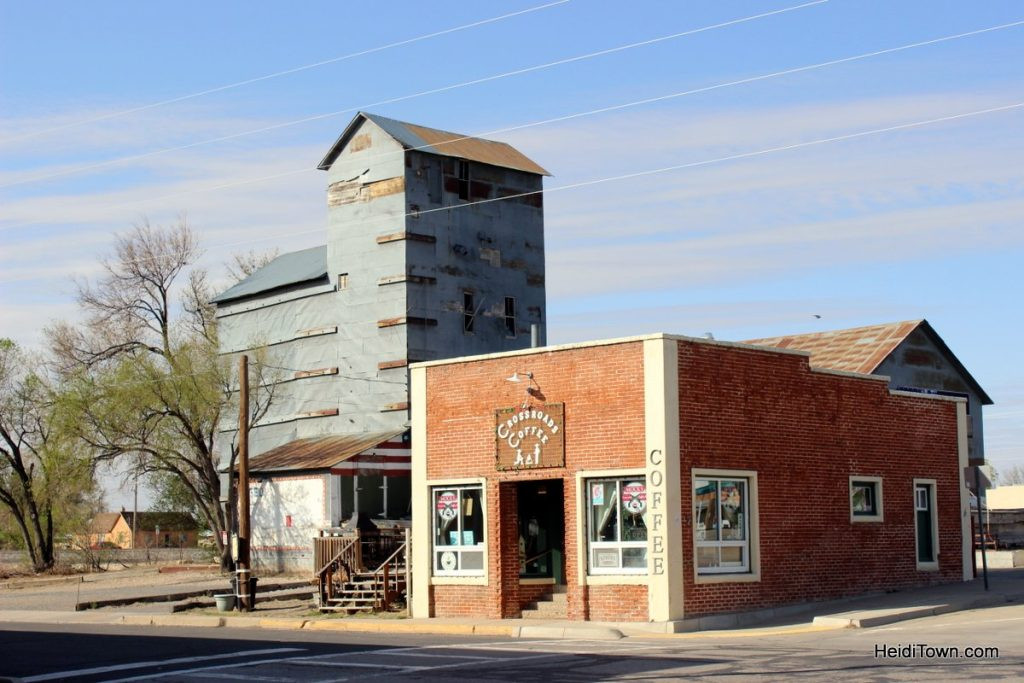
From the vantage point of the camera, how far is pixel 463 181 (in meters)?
50.3

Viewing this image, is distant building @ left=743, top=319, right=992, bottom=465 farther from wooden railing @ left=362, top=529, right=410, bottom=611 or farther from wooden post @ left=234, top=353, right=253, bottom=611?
wooden post @ left=234, top=353, right=253, bottom=611

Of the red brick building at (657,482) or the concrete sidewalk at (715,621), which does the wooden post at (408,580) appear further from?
the concrete sidewalk at (715,621)

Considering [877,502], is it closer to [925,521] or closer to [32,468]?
[925,521]

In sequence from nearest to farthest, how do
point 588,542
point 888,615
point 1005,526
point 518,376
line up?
point 888,615, point 588,542, point 518,376, point 1005,526

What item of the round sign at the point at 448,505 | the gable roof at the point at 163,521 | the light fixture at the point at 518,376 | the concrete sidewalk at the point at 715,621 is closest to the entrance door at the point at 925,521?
the concrete sidewalk at the point at 715,621

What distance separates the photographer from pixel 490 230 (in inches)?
2018

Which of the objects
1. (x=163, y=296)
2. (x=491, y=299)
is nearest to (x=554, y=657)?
(x=491, y=299)

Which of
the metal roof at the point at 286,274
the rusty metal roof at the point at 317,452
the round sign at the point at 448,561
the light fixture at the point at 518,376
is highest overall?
the metal roof at the point at 286,274

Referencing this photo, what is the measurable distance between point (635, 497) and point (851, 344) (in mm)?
19293

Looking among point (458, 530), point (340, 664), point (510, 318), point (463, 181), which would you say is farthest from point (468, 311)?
point (340, 664)

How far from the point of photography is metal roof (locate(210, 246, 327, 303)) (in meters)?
51.5

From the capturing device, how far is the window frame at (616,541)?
25.4m

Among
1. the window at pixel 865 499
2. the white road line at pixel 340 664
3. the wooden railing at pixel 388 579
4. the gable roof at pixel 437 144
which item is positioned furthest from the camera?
the gable roof at pixel 437 144

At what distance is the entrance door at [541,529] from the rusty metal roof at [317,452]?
597 inches
